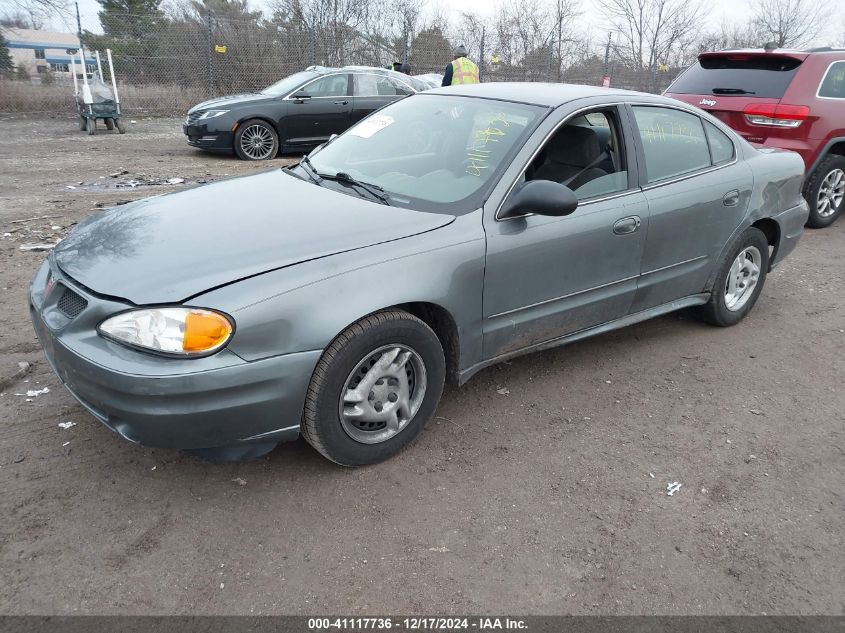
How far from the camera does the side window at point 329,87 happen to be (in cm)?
1137

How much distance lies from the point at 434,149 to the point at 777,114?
4.92 m

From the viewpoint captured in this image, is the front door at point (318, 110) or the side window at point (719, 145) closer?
the side window at point (719, 145)

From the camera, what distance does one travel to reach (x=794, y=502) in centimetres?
297

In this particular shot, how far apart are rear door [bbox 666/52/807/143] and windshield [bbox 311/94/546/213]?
171 inches

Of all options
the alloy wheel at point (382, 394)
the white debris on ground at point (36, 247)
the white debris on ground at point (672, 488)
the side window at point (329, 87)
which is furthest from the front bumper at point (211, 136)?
the white debris on ground at point (672, 488)

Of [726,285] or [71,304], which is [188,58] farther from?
[71,304]

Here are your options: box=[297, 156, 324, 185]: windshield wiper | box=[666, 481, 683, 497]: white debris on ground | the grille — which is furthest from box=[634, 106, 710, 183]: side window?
the grille

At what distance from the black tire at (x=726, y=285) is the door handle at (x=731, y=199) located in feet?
0.87

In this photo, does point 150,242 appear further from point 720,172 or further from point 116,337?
point 720,172

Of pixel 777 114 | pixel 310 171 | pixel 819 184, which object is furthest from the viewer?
pixel 819 184

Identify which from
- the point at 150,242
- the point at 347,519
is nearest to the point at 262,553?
the point at 347,519

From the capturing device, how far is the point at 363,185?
3.56 meters

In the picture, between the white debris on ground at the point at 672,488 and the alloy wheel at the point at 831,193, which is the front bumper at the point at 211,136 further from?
the white debris on ground at the point at 672,488

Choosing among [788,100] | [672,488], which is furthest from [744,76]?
[672,488]
